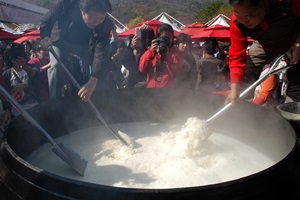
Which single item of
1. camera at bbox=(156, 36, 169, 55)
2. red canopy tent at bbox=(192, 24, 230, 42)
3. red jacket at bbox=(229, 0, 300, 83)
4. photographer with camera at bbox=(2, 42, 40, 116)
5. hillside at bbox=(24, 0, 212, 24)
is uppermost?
red jacket at bbox=(229, 0, 300, 83)

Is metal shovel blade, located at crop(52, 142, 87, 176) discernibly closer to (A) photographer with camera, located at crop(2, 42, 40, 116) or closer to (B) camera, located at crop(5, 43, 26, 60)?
(A) photographer with camera, located at crop(2, 42, 40, 116)

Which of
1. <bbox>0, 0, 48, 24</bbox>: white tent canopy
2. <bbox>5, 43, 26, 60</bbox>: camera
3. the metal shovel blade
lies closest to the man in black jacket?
the metal shovel blade

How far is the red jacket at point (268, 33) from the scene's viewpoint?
219cm

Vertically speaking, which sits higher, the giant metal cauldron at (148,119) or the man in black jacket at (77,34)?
the man in black jacket at (77,34)

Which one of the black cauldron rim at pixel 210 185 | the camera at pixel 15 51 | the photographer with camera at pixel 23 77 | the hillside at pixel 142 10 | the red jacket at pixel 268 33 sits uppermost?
the red jacket at pixel 268 33

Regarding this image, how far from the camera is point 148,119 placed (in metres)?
3.20

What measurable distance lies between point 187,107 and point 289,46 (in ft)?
3.65

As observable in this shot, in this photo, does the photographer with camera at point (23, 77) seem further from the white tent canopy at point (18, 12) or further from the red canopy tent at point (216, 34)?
the red canopy tent at point (216, 34)

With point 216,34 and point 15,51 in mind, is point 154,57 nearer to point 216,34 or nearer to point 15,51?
point 15,51

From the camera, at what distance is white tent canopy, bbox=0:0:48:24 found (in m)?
6.61

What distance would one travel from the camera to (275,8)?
216 cm

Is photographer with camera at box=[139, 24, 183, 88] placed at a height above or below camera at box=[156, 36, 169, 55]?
below

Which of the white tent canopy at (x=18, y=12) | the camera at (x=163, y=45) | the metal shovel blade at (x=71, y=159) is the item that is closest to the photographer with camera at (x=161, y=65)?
the camera at (x=163, y=45)

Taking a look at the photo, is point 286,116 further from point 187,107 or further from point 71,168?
point 71,168
